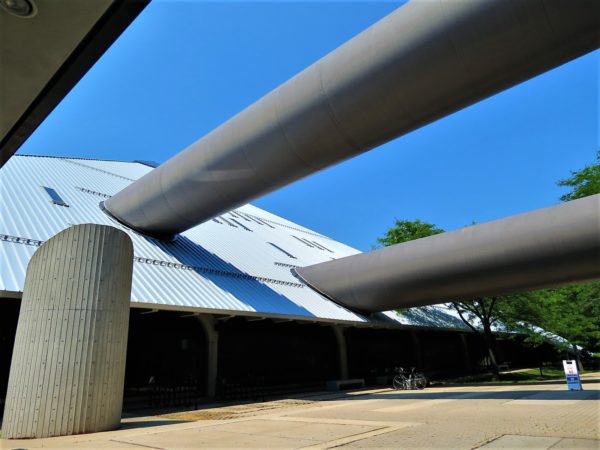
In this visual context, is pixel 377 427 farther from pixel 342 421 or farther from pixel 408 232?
pixel 408 232

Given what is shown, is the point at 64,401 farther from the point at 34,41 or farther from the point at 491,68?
the point at 491,68

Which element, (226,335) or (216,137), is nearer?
(216,137)

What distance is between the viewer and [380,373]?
1067 inches

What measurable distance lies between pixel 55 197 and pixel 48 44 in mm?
18100

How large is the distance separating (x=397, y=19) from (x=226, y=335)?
1426cm

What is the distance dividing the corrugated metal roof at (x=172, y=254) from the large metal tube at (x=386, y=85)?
11.7 ft

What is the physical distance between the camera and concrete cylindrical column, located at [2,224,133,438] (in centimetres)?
938

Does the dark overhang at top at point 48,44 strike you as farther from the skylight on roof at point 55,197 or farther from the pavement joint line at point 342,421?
the skylight on roof at point 55,197

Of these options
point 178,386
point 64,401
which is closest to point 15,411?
point 64,401

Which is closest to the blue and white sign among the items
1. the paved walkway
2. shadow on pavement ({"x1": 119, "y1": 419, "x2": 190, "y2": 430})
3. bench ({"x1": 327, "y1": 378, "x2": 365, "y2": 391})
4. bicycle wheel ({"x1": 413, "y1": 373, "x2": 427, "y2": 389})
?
the paved walkway

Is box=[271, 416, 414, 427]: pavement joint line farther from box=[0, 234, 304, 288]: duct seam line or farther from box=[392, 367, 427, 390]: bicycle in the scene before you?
box=[392, 367, 427, 390]: bicycle

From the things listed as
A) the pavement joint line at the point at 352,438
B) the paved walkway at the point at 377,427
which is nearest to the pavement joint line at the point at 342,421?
the paved walkway at the point at 377,427

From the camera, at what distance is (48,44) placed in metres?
3.14

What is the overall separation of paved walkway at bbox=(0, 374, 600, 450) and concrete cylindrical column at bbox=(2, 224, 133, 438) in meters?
0.59
